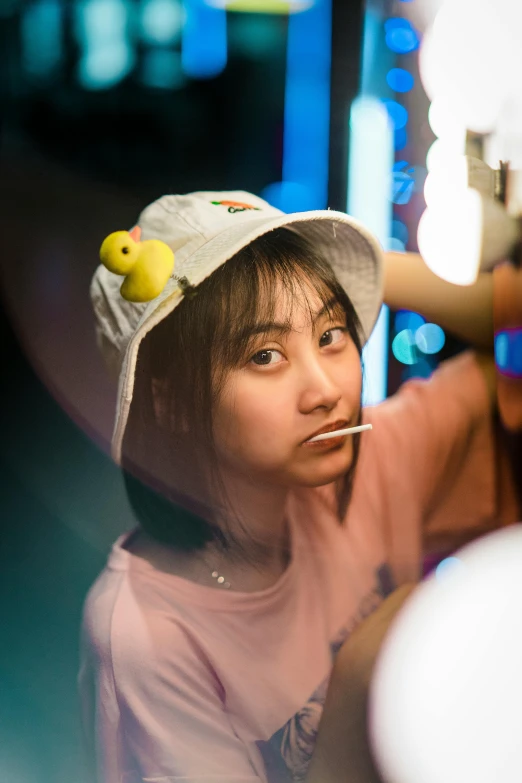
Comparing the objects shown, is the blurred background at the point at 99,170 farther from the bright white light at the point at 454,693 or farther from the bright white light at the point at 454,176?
the bright white light at the point at 454,693

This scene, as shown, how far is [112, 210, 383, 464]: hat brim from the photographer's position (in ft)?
1.67

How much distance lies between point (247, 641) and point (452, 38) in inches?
21.2

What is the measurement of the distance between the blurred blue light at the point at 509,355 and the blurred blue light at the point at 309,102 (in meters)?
0.20

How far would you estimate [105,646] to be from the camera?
54cm

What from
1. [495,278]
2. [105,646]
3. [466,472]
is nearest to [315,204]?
[495,278]

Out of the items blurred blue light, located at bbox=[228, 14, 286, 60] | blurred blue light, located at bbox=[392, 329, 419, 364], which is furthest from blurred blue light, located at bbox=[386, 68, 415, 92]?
blurred blue light, located at bbox=[392, 329, 419, 364]

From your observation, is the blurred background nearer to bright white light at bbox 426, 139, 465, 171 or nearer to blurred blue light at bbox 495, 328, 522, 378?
bright white light at bbox 426, 139, 465, 171

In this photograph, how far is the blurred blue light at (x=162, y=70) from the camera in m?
0.55

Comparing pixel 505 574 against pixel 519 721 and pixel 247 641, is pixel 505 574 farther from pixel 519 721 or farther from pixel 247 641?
pixel 247 641

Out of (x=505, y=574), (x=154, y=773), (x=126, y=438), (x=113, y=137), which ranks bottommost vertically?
(x=154, y=773)

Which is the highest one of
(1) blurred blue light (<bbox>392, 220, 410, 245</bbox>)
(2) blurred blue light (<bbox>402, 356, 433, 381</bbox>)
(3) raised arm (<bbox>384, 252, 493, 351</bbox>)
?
(1) blurred blue light (<bbox>392, 220, 410, 245</bbox>)

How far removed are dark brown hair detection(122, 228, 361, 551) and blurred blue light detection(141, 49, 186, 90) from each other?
0.16 metres

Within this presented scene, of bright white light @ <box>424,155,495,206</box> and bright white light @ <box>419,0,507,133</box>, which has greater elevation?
bright white light @ <box>419,0,507,133</box>

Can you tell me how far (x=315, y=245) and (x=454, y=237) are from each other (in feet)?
0.43
